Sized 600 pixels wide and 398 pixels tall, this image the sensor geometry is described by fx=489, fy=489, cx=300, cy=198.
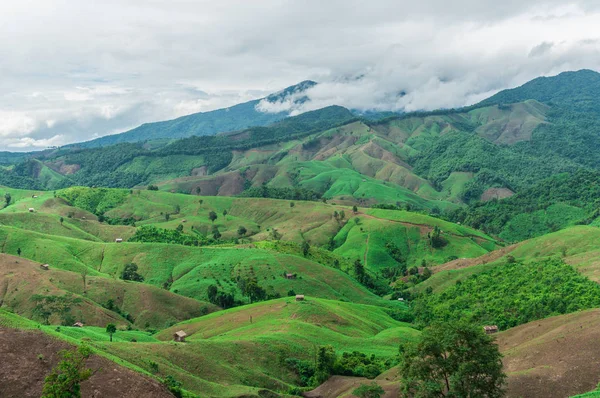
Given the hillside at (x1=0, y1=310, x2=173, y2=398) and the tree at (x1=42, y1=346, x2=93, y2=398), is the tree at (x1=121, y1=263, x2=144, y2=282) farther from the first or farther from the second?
the tree at (x1=42, y1=346, x2=93, y2=398)

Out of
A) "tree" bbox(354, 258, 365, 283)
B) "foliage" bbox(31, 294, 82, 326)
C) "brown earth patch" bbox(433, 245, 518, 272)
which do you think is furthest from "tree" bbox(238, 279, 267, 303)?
"brown earth patch" bbox(433, 245, 518, 272)

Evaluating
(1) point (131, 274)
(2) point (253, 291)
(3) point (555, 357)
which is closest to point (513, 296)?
(3) point (555, 357)

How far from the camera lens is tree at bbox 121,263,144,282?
15600cm

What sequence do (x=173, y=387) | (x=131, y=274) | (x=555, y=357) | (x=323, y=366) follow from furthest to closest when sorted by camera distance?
(x=131, y=274), (x=323, y=366), (x=555, y=357), (x=173, y=387)

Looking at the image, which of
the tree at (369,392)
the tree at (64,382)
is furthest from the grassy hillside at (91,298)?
the tree at (64,382)

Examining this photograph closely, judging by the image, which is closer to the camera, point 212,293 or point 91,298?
point 91,298

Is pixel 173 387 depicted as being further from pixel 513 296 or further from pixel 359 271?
pixel 359 271

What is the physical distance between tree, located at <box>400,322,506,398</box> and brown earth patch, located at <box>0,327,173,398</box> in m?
26.9

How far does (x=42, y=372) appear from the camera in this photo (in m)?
49.6

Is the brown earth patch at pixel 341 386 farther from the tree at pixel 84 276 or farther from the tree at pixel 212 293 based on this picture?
the tree at pixel 84 276

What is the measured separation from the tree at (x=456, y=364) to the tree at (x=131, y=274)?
122077 millimetres

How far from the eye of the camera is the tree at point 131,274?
15600 cm

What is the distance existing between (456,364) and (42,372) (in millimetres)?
42271

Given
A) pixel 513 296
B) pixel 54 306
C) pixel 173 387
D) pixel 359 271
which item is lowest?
pixel 359 271
